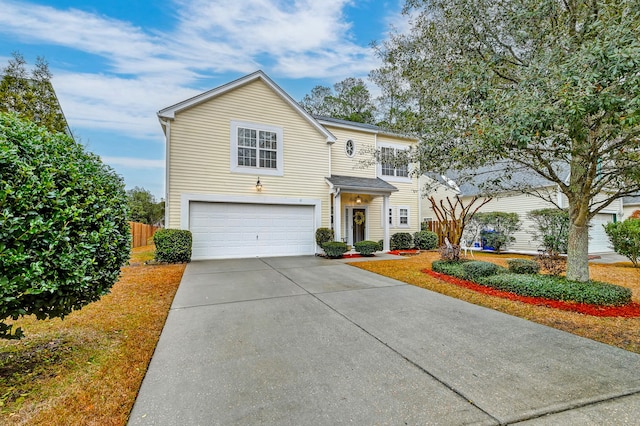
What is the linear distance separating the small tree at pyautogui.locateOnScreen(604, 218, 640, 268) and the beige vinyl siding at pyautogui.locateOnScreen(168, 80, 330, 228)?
1031 cm

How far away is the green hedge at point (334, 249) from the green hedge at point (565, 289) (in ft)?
19.3

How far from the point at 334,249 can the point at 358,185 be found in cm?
320

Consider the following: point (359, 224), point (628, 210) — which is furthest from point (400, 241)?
point (628, 210)

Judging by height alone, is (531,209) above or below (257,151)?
below

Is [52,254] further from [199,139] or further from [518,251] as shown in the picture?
[518,251]

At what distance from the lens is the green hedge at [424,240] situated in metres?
14.9

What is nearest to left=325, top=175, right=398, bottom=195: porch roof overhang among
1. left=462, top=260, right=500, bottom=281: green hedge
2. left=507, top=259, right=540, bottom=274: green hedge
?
left=462, top=260, right=500, bottom=281: green hedge

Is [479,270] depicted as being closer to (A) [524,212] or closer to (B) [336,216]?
(B) [336,216]

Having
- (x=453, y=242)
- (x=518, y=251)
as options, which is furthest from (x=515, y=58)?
(x=518, y=251)

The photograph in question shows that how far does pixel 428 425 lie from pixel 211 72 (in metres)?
15.5

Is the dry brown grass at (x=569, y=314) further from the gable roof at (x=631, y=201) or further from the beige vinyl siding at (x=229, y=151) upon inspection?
the gable roof at (x=631, y=201)

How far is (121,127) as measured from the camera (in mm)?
15422

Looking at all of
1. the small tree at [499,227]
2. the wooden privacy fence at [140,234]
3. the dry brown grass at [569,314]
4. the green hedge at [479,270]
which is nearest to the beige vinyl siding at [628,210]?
the small tree at [499,227]

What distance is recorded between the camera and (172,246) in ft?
32.4
